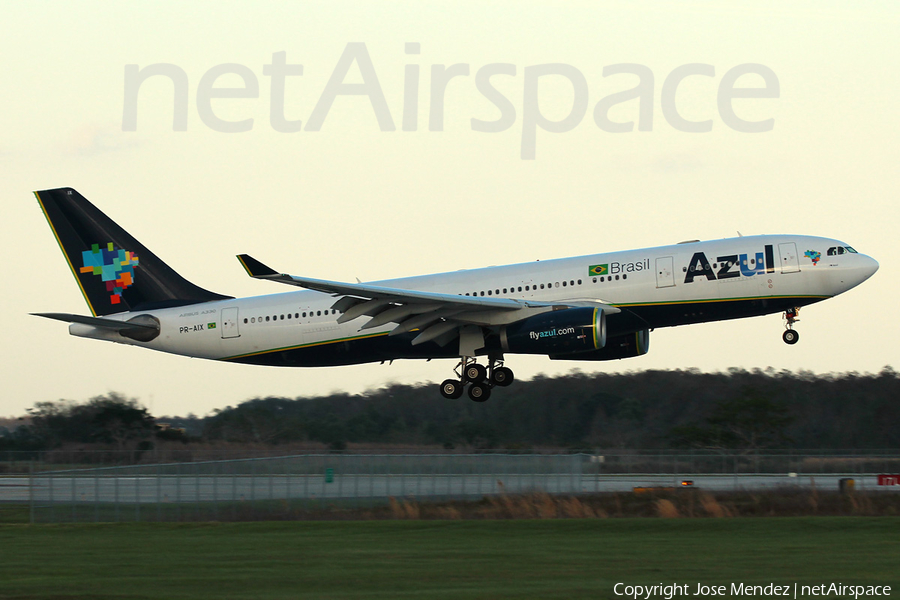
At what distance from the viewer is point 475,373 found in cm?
3597

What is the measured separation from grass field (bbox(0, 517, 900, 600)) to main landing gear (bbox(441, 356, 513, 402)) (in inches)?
288

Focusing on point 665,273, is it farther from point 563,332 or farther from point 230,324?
point 230,324

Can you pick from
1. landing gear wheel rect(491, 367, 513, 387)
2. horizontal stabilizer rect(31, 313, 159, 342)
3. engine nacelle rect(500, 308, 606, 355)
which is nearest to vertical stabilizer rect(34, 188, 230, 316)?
horizontal stabilizer rect(31, 313, 159, 342)

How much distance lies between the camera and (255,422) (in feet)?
182

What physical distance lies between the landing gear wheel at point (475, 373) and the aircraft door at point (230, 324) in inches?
321

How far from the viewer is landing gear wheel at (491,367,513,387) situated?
36.1 m

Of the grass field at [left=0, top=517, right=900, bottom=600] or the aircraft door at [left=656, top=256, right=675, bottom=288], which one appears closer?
the grass field at [left=0, top=517, right=900, bottom=600]

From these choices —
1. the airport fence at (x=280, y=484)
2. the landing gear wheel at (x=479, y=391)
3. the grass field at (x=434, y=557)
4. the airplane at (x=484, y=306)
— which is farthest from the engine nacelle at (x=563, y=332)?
the grass field at (x=434, y=557)

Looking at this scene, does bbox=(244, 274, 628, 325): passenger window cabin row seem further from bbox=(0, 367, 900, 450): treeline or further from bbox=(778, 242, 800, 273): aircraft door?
bbox=(0, 367, 900, 450): treeline

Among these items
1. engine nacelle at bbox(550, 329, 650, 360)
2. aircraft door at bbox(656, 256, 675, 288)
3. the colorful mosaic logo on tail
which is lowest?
engine nacelle at bbox(550, 329, 650, 360)

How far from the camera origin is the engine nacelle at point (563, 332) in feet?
107

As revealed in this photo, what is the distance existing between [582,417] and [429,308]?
96.5 ft

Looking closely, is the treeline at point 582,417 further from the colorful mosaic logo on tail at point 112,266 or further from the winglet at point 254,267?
the winglet at point 254,267

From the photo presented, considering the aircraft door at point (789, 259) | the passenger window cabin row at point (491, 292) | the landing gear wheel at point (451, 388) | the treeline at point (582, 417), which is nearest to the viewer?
the aircraft door at point (789, 259)
